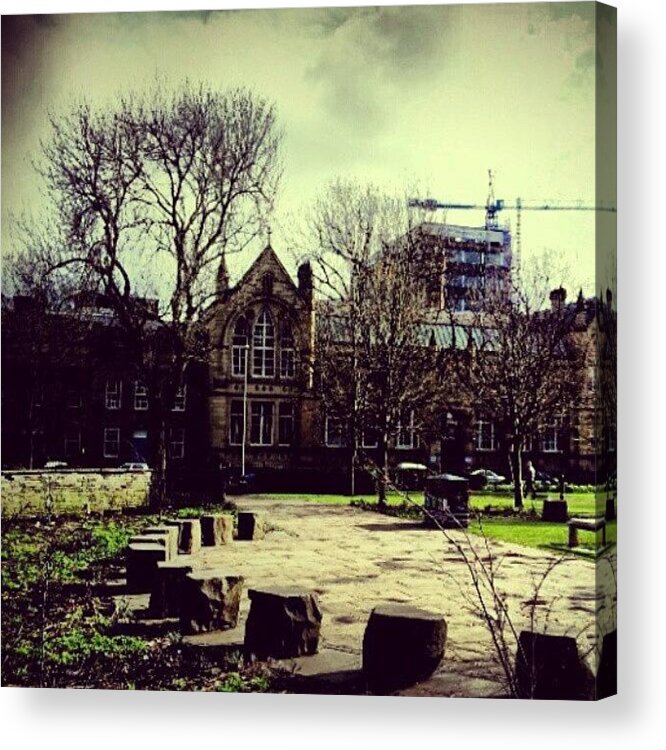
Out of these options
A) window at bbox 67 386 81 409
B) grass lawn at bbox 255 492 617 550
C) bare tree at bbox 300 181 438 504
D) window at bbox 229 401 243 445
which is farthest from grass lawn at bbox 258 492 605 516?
window at bbox 67 386 81 409

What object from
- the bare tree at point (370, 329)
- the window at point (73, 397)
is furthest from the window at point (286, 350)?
the window at point (73, 397)

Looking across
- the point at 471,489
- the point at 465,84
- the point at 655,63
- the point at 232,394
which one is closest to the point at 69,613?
the point at 232,394

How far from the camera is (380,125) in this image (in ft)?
31.3

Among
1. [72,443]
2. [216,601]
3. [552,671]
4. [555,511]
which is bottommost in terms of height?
[552,671]

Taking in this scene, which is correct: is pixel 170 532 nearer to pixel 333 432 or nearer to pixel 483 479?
pixel 333 432

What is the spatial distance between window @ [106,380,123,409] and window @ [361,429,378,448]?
1.55 metres

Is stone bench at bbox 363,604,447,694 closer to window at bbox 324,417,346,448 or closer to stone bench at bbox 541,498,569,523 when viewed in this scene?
stone bench at bbox 541,498,569,523

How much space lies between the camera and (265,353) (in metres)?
9.82

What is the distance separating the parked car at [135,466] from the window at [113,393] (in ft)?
1.20

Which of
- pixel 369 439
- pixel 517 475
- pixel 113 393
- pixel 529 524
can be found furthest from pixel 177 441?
pixel 529 524

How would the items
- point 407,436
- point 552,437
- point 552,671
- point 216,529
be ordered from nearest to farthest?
point 552,671
point 552,437
point 407,436
point 216,529

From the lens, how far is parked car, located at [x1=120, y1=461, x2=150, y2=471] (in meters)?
9.94

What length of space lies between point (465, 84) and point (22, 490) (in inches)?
146

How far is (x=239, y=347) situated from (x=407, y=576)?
5.76 feet
